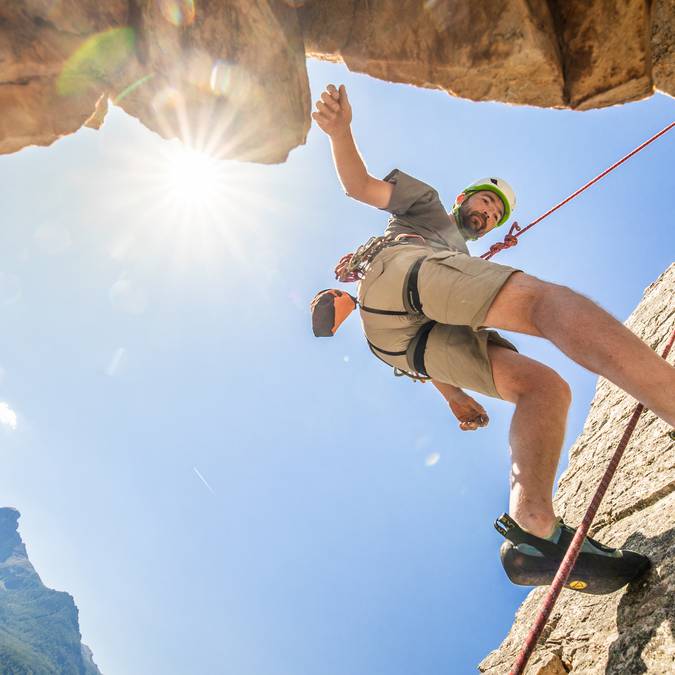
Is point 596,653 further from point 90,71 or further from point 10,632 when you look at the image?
point 10,632

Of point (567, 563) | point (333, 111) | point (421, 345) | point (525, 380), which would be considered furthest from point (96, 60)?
point (567, 563)

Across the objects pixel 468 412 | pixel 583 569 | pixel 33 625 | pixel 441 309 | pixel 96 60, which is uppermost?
pixel 33 625

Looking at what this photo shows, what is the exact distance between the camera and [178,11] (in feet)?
12.5

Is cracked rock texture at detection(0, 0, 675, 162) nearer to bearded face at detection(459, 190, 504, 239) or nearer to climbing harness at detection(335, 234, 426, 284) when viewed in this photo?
bearded face at detection(459, 190, 504, 239)

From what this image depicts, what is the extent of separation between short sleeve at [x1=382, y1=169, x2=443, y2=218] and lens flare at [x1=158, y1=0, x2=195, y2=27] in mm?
2018

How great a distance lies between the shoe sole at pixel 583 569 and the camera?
7.84 feet

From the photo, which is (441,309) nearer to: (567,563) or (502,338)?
(502,338)

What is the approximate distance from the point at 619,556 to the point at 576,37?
3.68 meters

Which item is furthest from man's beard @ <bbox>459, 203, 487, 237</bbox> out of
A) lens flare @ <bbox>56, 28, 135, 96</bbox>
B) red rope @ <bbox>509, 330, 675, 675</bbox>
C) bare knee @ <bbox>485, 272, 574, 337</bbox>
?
lens flare @ <bbox>56, 28, 135, 96</bbox>

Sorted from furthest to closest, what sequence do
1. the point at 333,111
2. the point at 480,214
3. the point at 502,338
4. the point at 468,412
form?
the point at 480,214, the point at 468,412, the point at 333,111, the point at 502,338

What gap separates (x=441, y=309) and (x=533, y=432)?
0.86m

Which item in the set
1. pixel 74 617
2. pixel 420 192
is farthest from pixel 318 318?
pixel 74 617

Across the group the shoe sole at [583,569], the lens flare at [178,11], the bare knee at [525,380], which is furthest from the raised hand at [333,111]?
the shoe sole at [583,569]

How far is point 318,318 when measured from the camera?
3871mm
